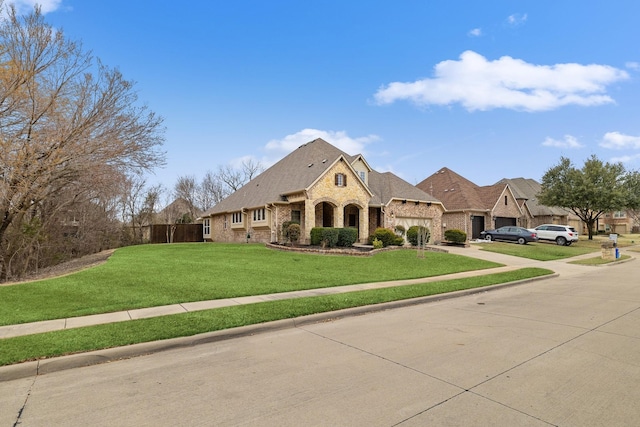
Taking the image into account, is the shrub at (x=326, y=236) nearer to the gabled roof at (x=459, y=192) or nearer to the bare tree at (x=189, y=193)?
the gabled roof at (x=459, y=192)

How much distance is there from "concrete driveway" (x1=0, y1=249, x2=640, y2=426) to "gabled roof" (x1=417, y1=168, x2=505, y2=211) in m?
28.8

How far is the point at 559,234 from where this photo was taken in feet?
107

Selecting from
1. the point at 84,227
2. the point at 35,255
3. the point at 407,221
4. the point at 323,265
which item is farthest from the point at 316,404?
the point at 84,227

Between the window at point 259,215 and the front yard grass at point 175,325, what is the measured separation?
16.6 m

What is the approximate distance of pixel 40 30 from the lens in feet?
46.8

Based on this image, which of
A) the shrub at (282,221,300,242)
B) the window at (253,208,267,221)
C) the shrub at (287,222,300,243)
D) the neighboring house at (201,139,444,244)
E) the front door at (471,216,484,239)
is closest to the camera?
the shrub at (287,222,300,243)

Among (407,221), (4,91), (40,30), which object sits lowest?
(407,221)

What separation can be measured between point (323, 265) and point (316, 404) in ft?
40.5

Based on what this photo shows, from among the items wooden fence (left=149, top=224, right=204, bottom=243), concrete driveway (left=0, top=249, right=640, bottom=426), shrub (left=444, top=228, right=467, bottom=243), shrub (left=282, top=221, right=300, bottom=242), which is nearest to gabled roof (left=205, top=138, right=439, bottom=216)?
shrub (left=282, top=221, right=300, bottom=242)

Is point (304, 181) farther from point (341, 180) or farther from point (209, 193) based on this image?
point (209, 193)

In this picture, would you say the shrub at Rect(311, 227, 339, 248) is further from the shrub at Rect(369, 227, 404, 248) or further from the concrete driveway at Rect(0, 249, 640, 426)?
the concrete driveway at Rect(0, 249, 640, 426)

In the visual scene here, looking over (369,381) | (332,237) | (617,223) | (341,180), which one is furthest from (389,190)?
(617,223)

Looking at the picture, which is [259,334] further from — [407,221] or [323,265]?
[407,221]

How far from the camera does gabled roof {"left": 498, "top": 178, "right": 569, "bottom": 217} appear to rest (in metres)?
45.2
